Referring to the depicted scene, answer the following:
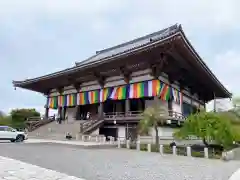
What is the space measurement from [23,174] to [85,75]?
1776cm

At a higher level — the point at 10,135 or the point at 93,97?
the point at 93,97

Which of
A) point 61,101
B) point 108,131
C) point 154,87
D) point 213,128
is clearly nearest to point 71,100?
point 61,101

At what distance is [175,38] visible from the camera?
1480 centimetres

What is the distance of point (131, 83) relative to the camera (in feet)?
66.5

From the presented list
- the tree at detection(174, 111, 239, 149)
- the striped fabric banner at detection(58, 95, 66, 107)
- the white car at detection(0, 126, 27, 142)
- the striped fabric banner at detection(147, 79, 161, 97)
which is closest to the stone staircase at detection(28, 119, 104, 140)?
the white car at detection(0, 126, 27, 142)

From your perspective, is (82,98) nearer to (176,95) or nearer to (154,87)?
(154,87)

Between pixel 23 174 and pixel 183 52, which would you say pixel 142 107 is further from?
pixel 23 174

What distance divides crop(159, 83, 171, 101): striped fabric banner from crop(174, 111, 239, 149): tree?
5.86m

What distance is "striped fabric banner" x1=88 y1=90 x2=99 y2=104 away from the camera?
2269cm

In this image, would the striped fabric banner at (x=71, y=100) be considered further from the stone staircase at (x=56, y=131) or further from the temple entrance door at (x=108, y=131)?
the temple entrance door at (x=108, y=131)

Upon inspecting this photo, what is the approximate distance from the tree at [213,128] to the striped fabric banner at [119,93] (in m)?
8.07

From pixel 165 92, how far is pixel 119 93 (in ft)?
13.4

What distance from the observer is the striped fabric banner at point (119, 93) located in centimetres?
2047

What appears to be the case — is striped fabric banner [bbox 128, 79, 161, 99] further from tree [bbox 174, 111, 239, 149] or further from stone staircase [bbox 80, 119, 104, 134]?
tree [bbox 174, 111, 239, 149]
